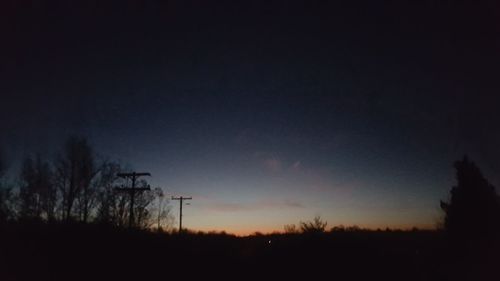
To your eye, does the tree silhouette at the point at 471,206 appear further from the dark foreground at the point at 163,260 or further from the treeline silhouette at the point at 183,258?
the dark foreground at the point at 163,260

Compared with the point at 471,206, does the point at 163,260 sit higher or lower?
lower

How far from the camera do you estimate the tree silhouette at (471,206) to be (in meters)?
32.4

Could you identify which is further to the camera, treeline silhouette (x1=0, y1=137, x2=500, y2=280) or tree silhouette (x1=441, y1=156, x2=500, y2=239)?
tree silhouette (x1=441, y1=156, x2=500, y2=239)

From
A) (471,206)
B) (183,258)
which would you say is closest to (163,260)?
(183,258)

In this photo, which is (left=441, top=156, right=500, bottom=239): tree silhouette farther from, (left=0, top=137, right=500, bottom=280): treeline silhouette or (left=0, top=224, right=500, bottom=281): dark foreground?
(left=0, top=224, right=500, bottom=281): dark foreground

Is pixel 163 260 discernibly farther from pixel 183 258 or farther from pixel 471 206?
pixel 471 206

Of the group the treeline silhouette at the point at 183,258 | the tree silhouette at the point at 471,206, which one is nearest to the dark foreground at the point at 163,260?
the treeline silhouette at the point at 183,258

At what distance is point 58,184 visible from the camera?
142ft

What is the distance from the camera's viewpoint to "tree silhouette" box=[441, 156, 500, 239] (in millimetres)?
32375

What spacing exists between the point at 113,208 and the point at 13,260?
30.7 meters

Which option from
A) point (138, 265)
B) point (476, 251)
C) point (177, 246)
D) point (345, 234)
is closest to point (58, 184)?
point (177, 246)

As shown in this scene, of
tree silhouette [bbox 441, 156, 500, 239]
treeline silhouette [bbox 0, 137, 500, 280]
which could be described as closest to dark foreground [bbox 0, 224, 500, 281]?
treeline silhouette [bbox 0, 137, 500, 280]

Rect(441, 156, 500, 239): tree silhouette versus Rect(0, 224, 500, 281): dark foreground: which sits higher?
Rect(441, 156, 500, 239): tree silhouette

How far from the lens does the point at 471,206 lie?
3397cm
